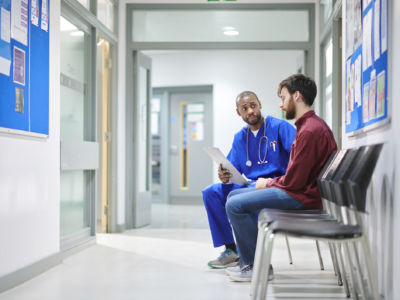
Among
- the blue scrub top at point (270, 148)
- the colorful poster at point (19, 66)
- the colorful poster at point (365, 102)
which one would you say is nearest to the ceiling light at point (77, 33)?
the colorful poster at point (19, 66)

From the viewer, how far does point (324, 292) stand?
8.52ft

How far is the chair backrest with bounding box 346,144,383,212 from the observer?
1794 mm

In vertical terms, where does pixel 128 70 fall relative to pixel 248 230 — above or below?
above

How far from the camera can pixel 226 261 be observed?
3299 mm

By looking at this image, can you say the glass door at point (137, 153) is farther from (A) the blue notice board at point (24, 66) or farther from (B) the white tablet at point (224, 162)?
(B) the white tablet at point (224, 162)

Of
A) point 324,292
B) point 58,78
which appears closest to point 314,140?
point 324,292

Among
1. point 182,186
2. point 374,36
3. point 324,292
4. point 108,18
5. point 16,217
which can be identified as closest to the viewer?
point 374,36

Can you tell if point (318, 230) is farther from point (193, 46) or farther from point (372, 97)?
point (193, 46)

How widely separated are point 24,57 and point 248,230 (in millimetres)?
1747

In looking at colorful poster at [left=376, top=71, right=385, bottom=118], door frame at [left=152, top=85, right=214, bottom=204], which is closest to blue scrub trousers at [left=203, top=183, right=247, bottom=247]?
colorful poster at [left=376, top=71, right=385, bottom=118]

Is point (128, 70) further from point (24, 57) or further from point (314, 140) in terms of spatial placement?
point (314, 140)

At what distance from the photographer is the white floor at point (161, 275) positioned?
2.59 metres

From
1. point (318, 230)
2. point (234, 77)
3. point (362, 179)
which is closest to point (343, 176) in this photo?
point (362, 179)

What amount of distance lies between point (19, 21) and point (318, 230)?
2207 millimetres
